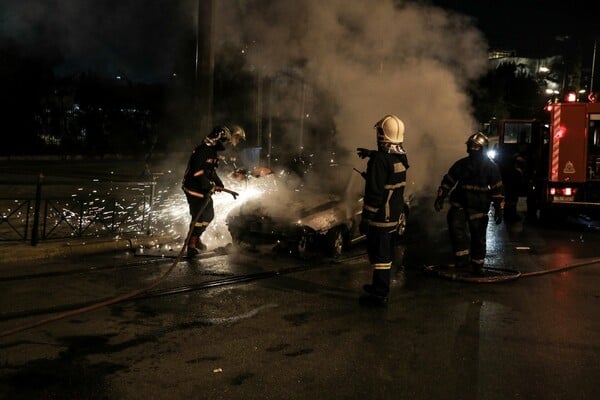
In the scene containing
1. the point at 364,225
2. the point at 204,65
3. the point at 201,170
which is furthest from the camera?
the point at 204,65

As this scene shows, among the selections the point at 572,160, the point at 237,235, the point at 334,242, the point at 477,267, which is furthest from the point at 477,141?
the point at 572,160

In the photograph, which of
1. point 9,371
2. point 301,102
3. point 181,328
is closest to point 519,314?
point 181,328

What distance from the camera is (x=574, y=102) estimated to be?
12305 mm

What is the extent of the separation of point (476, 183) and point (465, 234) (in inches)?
26.6

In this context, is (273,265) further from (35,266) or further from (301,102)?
(301,102)

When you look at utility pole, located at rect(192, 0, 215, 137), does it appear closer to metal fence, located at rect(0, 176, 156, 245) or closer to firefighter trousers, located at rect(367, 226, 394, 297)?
metal fence, located at rect(0, 176, 156, 245)

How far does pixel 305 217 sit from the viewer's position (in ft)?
26.4

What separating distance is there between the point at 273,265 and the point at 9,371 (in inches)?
165

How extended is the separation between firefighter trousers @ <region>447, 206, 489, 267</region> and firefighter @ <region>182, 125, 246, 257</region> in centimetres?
323

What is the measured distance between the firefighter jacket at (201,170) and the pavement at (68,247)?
60.3 inches

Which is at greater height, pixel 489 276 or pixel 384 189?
pixel 384 189

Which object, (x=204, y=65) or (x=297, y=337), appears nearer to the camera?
(x=297, y=337)

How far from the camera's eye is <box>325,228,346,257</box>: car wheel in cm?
830

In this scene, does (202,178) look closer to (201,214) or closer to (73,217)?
(201,214)
